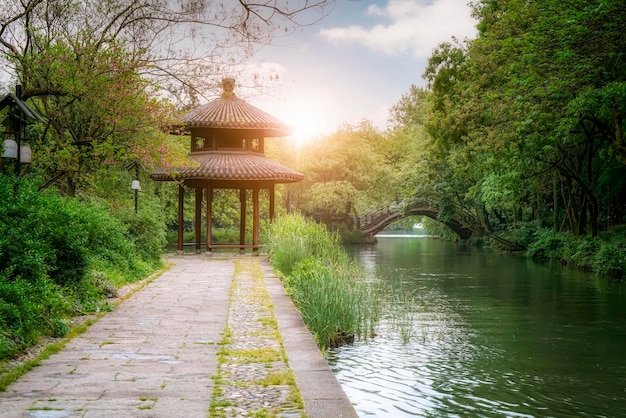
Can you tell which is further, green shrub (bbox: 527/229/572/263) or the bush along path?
green shrub (bbox: 527/229/572/263)

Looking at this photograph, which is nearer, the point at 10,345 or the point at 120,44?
the point at 10,345

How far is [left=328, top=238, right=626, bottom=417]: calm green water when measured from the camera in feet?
21.8

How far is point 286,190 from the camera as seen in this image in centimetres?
4209

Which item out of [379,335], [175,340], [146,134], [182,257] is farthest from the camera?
[182,257]

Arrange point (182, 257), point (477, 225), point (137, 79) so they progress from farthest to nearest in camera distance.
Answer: point (477, 225) → point (182, 257) → point (137, 79)

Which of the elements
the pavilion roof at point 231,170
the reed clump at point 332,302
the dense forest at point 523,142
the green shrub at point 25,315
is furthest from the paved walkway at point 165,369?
the pavilion roof at point 231,170

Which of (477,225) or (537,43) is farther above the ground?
(537,43)

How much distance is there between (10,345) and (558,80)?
11799mm

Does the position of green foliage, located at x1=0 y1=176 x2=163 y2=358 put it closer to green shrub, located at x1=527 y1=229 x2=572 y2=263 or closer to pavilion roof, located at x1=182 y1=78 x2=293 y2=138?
pavilion roof, located at x1=182 y1=78 x2=293 y2=138

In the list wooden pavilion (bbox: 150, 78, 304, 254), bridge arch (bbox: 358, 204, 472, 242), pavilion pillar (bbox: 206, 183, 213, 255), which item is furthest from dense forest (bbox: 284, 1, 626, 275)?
pavilion pillar (bbox: 206, 183, 213, 255)

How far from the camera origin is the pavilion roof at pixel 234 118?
1972 centimetres

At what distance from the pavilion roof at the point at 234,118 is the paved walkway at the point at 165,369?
35.8 feet

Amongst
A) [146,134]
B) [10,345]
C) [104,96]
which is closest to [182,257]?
[146,134]

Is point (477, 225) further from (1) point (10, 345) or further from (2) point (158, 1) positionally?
(1) point (10, 345)
